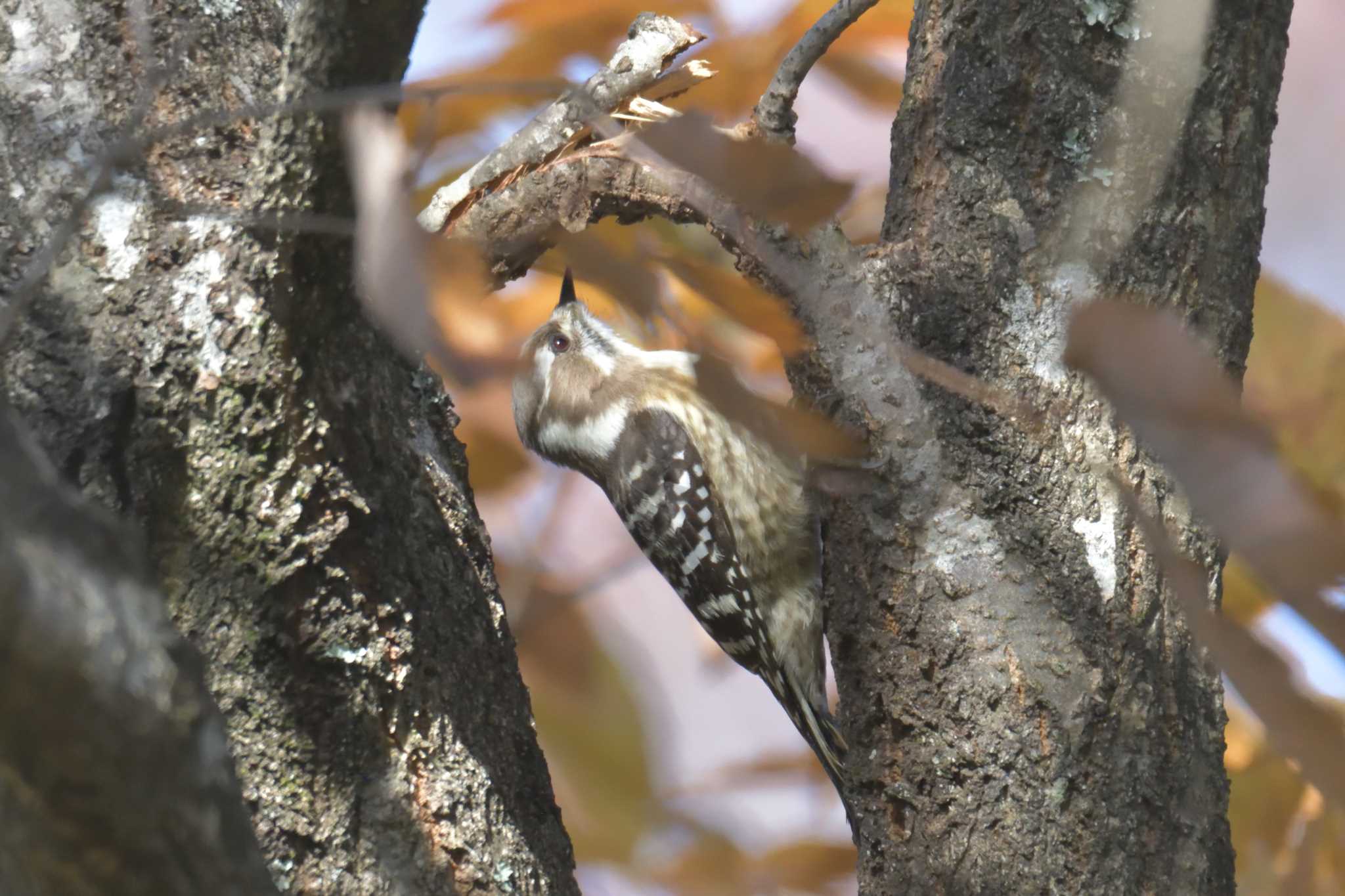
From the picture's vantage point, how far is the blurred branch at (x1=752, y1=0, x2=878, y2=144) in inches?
94.3

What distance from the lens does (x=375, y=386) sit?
198 cm

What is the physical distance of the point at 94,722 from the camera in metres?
1.01

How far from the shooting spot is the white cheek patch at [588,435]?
4.05m

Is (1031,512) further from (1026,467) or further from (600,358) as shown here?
(600,358)

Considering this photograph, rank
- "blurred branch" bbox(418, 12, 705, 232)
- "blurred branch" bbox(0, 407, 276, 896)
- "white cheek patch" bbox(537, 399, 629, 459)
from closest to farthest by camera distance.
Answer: "blurred branch" bbox(0, 407, 276, 896)
"blurred branch" bbox(418, 12, 705, 232)
"white cheek patch" bbox(537, 399, 629, 459)

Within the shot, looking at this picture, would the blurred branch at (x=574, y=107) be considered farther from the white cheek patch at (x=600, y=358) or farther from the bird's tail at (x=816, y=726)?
the bird's tail at (x=816, y=726)

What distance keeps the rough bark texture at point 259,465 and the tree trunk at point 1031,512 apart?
743 millimetres

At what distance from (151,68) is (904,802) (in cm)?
184

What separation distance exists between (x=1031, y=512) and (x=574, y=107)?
4.19ft

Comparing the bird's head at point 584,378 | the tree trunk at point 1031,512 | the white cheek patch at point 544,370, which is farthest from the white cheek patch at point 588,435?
the tree trunk at point 1031,512

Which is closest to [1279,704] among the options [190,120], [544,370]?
[190,120]

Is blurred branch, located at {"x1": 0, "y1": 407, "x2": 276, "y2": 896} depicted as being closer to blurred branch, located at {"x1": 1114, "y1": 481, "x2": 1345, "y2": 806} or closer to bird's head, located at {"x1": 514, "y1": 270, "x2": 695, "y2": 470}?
blurred branch, located at {"x1": 1114, "y1": 481, "x2": 1345, "y2": 806}

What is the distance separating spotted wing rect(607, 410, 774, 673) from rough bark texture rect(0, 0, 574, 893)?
1.62 meters

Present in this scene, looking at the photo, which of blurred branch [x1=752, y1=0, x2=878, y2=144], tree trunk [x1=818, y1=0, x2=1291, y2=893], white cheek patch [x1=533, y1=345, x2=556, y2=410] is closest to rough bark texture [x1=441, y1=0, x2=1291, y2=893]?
tree trunk [x1=818, y1=0, x2=1291, y2=893]
